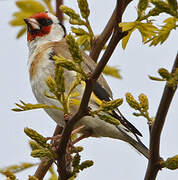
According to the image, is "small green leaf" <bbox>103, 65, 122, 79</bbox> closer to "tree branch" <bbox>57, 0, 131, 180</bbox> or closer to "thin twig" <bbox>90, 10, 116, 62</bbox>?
"thin twig" <bbox>90, 10, 116, 62</bbox>

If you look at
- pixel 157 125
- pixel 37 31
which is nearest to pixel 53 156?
pixel 157 125

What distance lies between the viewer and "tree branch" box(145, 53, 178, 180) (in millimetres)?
1426

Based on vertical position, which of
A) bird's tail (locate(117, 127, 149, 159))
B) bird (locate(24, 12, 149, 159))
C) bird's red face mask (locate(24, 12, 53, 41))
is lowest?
bird's tail (locate(117, 127, 149, 159))

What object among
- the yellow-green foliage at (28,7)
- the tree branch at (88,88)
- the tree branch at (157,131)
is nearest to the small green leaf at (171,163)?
the tree branch at (157,131)

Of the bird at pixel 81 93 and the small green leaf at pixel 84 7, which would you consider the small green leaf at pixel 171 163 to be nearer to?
the small green leaf at pixel 84 7

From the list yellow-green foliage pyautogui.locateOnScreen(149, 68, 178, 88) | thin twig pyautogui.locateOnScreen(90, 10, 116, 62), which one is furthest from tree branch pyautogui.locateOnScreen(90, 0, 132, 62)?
yellow-green foliage pyautogui.locateOnScreen(149, 68, 178, 88)

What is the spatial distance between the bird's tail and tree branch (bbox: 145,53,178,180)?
5.66 feet

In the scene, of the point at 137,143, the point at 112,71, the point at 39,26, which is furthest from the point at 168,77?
the point at 39,26

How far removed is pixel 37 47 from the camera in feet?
14.9

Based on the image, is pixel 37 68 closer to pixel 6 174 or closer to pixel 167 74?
pixel 6 174

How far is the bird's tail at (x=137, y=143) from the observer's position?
343 centimetres

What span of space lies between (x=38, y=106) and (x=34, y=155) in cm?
24

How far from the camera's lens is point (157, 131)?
156cm

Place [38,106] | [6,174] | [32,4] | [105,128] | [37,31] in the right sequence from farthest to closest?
[37,31] < [105,128] < [32,4] < [6,174] < [38,106]
